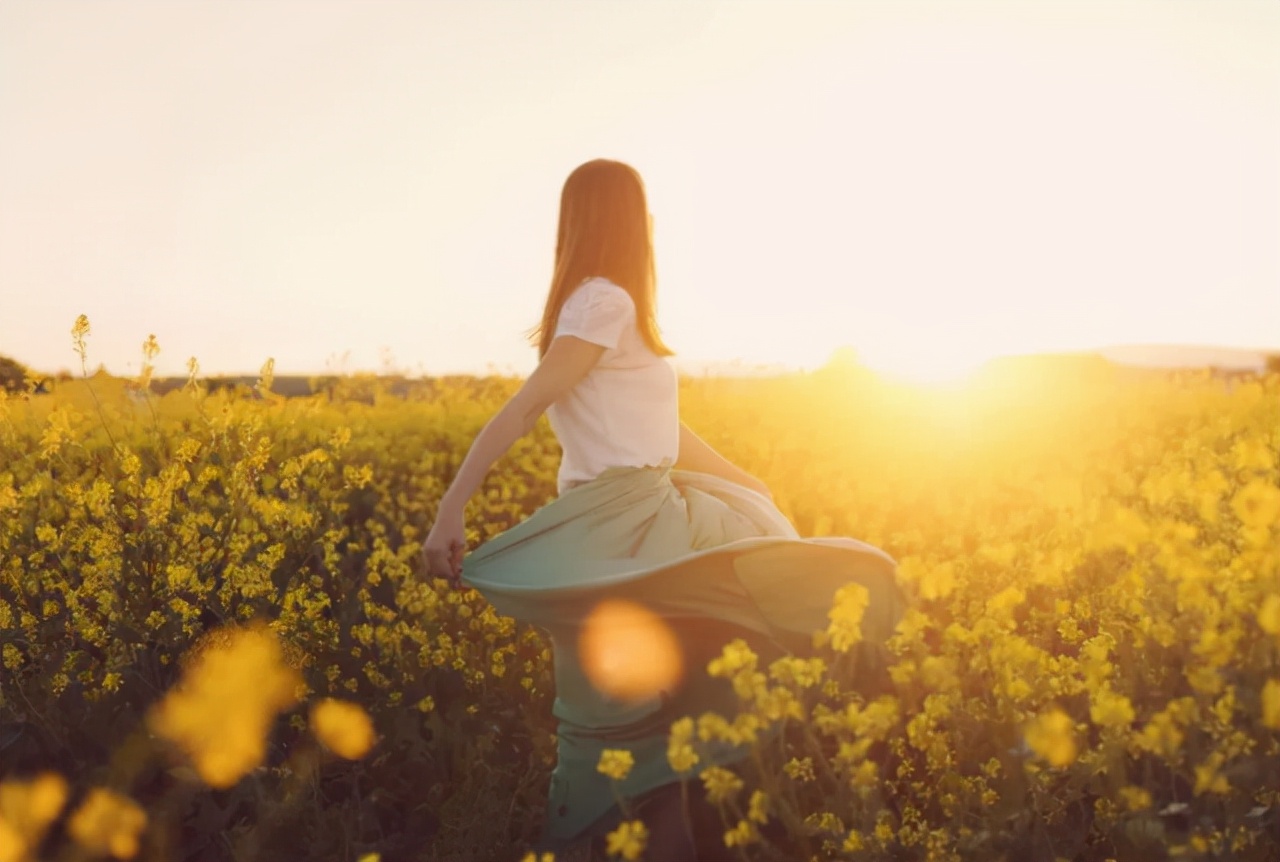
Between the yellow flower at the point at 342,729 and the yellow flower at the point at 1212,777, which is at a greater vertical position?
the yellow flower at the point at 1212,777

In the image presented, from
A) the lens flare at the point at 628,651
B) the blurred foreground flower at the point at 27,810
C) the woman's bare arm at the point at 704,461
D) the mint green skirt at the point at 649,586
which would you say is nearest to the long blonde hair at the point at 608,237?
the mint green skirt at the point at 649,586

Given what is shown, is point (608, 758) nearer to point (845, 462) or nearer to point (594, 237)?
point (594, 237)

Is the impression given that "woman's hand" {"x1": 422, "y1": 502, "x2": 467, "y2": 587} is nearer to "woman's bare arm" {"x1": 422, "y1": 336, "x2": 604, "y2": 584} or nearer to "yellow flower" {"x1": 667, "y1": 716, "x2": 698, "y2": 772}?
"woman's bare arm" {"x1": 422, "y1": 336, "x2": 604, "y2": 584}

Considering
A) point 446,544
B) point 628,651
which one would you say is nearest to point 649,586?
point 628,651

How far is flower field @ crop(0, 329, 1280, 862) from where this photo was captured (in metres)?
2.17

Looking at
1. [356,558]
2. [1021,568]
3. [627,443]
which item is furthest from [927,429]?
[627,443]

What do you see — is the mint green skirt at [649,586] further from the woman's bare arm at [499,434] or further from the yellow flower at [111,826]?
the yellow flower at [111,826]

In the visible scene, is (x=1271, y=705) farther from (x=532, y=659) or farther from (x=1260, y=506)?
(x=532, y=659)

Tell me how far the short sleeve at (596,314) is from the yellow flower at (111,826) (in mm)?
2090

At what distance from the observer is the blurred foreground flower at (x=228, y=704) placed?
3.51m

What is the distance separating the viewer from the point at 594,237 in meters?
2.98

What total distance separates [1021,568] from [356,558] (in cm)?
276

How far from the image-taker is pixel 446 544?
275 cm

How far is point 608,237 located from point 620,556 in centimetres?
88
